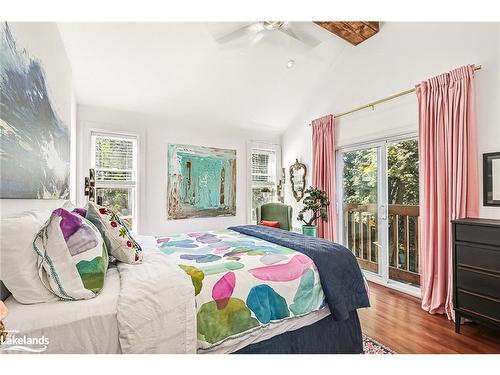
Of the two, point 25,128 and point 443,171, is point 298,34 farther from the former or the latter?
point 25,128

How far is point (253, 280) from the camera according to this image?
146cm

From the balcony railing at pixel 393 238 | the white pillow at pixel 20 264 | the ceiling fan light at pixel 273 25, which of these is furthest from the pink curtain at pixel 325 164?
the white pillow at pixel 20 264

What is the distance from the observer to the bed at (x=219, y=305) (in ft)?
3.27

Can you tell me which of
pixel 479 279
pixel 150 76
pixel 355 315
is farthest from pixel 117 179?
pixel 479 279

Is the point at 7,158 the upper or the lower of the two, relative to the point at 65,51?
lower

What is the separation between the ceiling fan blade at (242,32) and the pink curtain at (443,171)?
1.80m

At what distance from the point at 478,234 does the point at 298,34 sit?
93.7 inches

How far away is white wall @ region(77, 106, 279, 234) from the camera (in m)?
3.30

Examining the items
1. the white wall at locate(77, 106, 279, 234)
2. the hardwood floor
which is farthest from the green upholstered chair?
the hardwood floor

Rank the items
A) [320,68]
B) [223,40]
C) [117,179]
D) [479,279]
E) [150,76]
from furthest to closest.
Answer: [320,68], [117,179], [150,76], [223,40], [479,279]

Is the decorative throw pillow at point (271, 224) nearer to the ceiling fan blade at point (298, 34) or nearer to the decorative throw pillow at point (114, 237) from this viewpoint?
the ceiling fan blade at point (298, 34)

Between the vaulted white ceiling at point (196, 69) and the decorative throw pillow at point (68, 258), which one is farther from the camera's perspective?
the vaulted white ceiling at point (196, 69)

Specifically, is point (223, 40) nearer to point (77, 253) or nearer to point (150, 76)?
Answer: point (150, 76)
